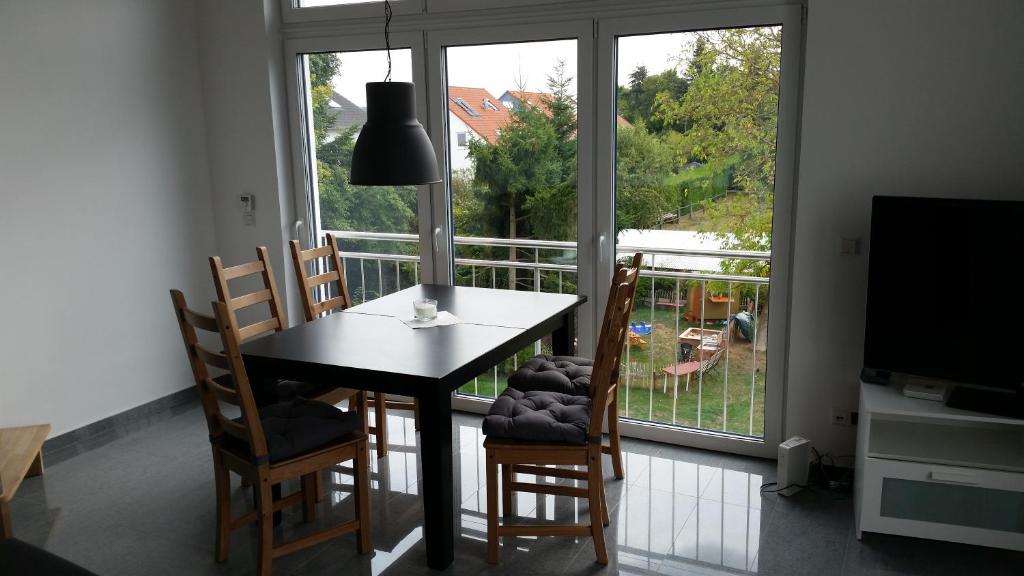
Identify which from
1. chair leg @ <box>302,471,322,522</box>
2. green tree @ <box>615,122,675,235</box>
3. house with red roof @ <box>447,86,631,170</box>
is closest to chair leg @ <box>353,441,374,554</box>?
chair leg @ <box>302,471,322,522</box>

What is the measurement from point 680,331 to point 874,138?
1.29 m

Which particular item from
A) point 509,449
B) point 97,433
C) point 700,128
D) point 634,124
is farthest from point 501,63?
point 97,433

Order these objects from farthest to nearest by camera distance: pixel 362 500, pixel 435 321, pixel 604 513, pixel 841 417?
pixel 841 417, pixel 435 321, pixel 604 513, pixel 362 500

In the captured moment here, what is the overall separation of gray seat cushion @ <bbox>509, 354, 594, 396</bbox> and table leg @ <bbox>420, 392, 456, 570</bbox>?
61 cm

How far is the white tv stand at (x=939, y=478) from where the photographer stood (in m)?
2.89

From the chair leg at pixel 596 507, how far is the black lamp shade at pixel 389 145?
122cm

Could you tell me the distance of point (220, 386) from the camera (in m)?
2.77

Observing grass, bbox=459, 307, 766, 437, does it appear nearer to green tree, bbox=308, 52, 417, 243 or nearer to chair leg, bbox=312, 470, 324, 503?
green tree, bbox=308, 52, 417, 243

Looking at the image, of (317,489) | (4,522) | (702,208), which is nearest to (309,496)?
(317,489)

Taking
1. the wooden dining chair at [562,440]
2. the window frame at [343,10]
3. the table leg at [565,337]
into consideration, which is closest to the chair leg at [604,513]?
the wooden dining chair at [562,440]

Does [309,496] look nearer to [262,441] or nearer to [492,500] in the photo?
[262,441]

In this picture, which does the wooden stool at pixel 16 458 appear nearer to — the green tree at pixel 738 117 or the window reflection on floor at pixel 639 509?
the window reflection on floor at pixel 639 509

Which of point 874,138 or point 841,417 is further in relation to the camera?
point 841,417

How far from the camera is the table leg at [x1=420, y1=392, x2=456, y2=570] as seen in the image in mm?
2783
